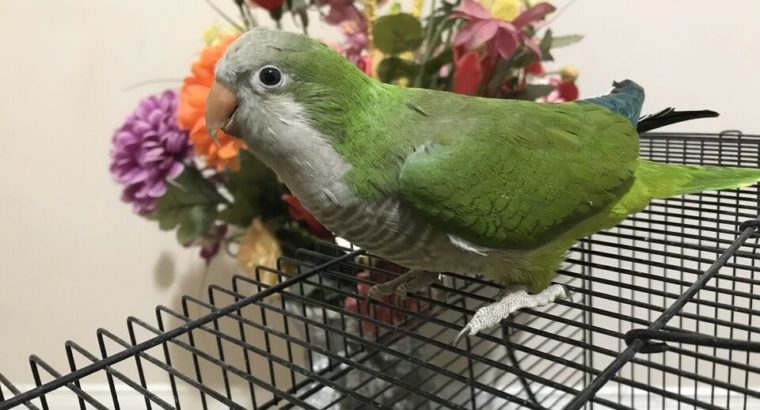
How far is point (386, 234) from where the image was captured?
504 mm

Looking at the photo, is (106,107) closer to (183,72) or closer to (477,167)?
(183,72)

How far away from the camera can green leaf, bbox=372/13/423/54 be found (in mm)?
751

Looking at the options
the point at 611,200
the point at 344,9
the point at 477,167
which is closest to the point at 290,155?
the point at 477,167

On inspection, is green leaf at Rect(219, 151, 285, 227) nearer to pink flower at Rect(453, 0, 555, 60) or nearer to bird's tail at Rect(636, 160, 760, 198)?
pink flower at Rect(453, 0, 555, 60)

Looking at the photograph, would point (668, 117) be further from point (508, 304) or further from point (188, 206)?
point (188, 206)

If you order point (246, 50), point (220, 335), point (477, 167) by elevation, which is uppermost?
point (246, 50)

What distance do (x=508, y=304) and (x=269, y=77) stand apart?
294 mm

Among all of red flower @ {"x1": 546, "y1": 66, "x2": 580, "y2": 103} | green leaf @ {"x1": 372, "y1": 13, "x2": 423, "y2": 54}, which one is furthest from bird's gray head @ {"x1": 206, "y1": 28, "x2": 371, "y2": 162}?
red flower @ {"x1": 546, "y1": 66, "x2": 580, "y2": 103}

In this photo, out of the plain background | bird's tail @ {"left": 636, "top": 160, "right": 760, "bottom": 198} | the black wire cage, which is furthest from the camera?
the plain background

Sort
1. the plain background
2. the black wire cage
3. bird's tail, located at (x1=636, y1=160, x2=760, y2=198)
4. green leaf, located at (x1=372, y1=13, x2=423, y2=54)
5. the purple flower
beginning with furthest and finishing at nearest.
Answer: the plain background, the purple flower, green leaf, located at (x1=372, y1=13, x2=423, y2=54), bird's tail, located at (x1=636, y1=160, x2=760, y2=198), the black wire cage

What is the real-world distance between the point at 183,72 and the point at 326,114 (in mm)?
744

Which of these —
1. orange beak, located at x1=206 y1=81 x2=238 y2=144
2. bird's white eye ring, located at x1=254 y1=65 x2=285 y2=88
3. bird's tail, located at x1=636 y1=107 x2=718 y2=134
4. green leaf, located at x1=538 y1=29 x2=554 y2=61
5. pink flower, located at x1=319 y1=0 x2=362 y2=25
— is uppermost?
pink flower, located at x1=319 y1=0 x2=362 y2=25

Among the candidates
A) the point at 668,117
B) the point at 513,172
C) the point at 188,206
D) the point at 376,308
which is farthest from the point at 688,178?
the point at 188,206

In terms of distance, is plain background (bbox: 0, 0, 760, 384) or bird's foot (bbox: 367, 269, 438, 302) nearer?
bird's foot (bbox: 367, 269, 438, 302)
